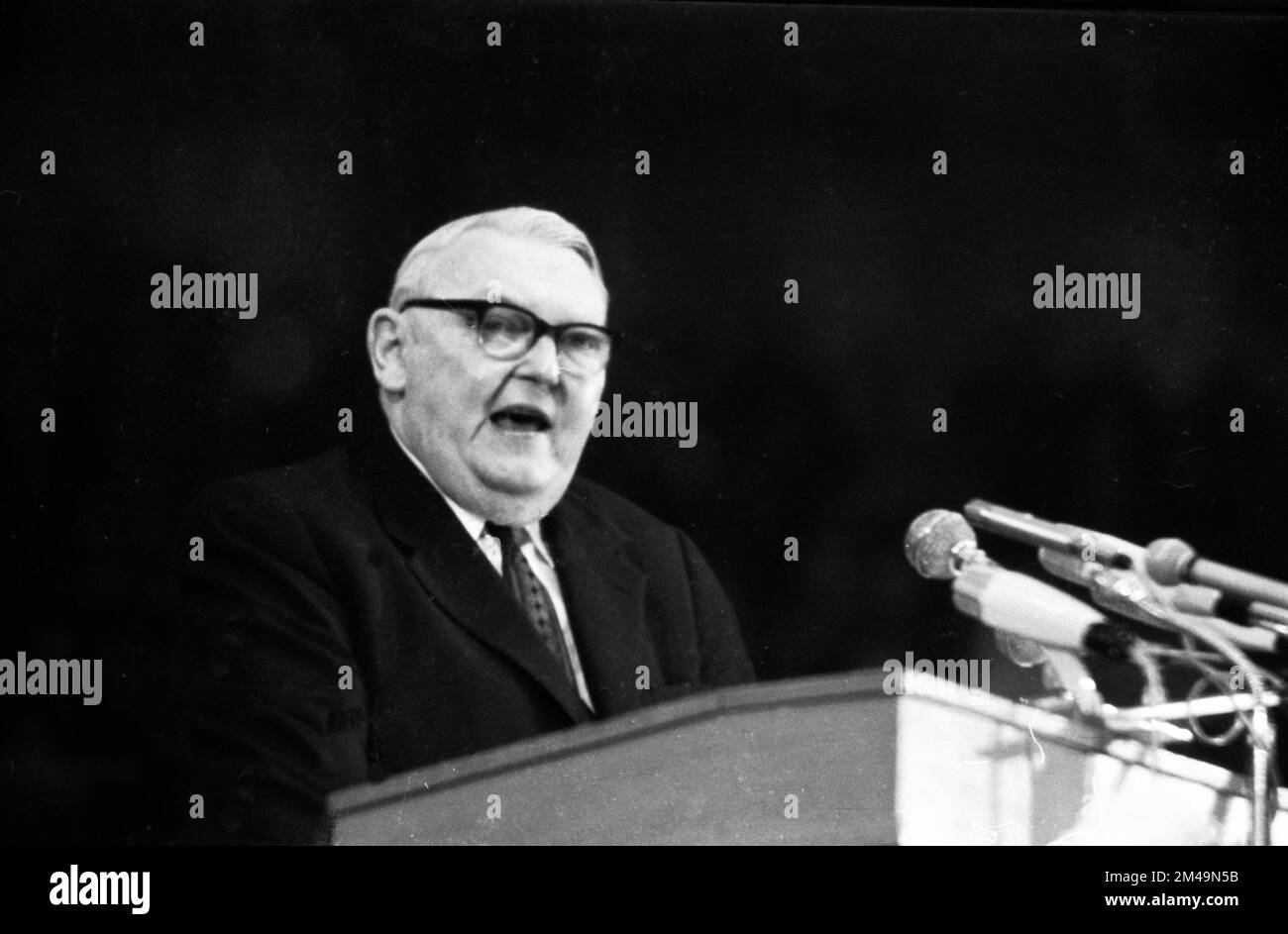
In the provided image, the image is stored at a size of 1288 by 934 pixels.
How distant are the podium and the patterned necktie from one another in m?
0.17

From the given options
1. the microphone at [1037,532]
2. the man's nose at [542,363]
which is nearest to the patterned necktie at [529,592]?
the man's nose at [542,363]

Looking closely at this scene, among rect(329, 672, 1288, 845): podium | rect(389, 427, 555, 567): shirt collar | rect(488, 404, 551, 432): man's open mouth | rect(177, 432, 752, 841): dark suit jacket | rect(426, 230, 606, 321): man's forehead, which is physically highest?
rect(426, 230, 606, 321): man's forehead

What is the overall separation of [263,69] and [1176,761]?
7.06 ft

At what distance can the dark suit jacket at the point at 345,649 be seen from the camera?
2.44 m

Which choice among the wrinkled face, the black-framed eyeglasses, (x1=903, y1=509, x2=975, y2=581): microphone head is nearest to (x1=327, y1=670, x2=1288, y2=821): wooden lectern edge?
(x1=903, y1=509, x2=975, y2=581): microphone head

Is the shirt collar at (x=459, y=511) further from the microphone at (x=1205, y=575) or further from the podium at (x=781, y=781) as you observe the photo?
the microphone at (x=1205, y=575)

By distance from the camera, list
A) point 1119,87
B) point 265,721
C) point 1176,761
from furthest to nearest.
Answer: point 1119,87, point 265,721, point 1176,761

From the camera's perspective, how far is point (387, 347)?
253cm

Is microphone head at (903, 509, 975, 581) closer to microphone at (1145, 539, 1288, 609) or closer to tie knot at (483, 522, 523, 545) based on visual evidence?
microphone at (1145, 539, 1288, 609)

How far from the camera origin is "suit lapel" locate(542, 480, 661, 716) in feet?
8.27

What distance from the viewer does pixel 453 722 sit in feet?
8.06

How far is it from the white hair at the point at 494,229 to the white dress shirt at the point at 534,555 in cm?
Answer: 30
